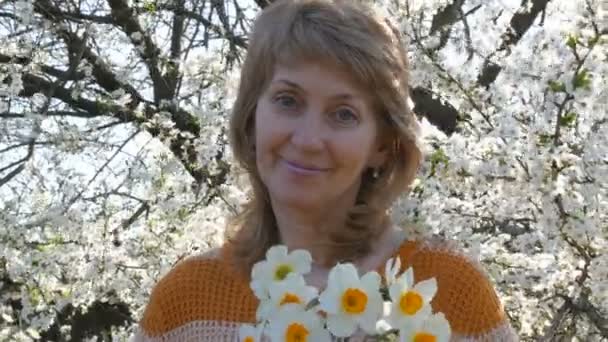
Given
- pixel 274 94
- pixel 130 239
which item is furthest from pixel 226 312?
pixel 130 239

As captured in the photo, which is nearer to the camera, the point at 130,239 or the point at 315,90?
the point at 315,90

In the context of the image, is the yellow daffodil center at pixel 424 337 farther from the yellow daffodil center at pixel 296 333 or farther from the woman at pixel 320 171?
the woman at pixel 320 171

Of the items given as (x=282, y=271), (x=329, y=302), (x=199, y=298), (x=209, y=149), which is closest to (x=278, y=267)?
(x=282, y=271)

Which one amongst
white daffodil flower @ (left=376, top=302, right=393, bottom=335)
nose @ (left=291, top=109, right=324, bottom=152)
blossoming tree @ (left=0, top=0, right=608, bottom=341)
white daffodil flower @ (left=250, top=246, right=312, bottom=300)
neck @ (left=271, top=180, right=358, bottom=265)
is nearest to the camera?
white daffodil flower @ (left=376, top=302, right=393, bottom=335)

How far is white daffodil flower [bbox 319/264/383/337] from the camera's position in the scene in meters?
1.20

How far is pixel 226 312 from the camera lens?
6.27 ft

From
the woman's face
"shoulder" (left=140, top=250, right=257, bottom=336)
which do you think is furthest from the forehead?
"shoulder" (left=140, top=250, right=257, bottom=336)

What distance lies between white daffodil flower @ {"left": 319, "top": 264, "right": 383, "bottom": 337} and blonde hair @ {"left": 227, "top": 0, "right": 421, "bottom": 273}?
574mm

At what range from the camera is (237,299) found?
1.92 meters

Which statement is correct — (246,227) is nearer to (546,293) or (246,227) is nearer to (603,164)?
(603,164)

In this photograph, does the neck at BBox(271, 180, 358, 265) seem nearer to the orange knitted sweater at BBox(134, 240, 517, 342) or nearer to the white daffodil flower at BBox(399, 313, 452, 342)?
the orange knitted sweater at BBox(134, 240, 517, 342)

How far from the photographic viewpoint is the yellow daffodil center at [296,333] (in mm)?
1189

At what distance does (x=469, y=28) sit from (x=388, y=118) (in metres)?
2.93

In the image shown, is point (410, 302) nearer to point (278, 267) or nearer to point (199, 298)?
point (278, 267)
